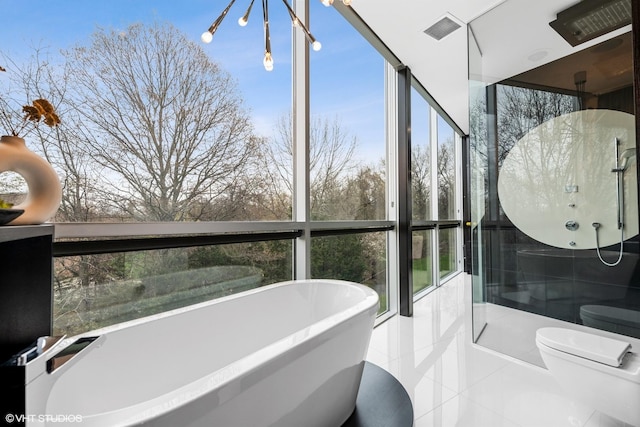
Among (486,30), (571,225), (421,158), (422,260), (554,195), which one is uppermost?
(486,30)

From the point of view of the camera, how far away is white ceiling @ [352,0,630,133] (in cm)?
240

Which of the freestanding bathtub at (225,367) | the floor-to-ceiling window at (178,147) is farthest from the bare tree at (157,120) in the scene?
the freestanding bathtub at (225,367)

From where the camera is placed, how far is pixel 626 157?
6.67ft

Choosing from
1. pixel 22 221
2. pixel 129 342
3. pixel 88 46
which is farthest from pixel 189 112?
pixel 129 342

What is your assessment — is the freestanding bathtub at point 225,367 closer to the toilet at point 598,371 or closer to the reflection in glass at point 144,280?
the reflection in glass at point 144,280

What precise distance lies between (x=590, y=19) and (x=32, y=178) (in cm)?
351

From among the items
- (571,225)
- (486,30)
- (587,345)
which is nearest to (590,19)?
(486,30)

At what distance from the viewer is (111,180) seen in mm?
1540

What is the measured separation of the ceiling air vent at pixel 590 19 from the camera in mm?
2000

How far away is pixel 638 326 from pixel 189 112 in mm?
3305

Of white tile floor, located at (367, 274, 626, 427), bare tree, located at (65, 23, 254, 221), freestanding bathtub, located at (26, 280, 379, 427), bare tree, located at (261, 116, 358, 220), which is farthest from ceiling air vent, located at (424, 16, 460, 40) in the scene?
white tile floor, located at (367, 274, 626, 427)

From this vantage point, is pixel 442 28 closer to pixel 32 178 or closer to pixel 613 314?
pixel 613 314

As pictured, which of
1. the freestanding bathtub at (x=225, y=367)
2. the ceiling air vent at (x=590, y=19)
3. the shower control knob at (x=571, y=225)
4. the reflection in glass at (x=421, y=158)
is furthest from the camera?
the reflection in glass at (x=421, y=158)

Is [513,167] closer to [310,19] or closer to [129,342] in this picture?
[310,19]
